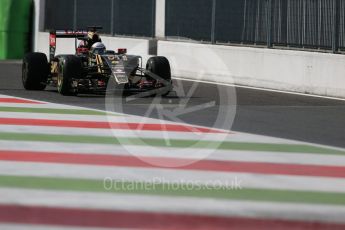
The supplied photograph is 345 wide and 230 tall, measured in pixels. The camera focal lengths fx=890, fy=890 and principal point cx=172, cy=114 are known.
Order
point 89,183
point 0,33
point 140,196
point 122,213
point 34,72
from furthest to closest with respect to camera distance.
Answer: point 0,33 → point 34,72 → point 89,183 → point 140,196 → point 122,213

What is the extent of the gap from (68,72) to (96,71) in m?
0.63

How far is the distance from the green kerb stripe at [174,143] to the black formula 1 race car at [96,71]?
5135 millimetres

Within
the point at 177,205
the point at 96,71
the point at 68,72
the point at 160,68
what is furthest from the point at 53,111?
the point at 177,205

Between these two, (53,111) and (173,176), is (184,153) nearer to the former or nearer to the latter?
(173,176)

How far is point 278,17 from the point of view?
18719mm

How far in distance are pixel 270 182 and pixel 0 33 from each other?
21603 millimetres

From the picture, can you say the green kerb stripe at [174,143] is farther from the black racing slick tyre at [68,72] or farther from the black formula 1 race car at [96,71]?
the black formula 1 race car at [96,71]

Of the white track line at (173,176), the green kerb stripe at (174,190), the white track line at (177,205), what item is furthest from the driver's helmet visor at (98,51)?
the white track line at (177,205)

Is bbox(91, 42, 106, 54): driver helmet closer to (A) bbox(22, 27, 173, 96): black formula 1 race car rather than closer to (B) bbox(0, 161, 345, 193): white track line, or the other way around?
(A) bbox(22, 27, 173, 96): black formula 1 race car

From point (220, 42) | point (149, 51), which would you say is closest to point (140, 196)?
point (220, 42)

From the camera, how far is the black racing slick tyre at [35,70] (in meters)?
16.1

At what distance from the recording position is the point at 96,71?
603 inches

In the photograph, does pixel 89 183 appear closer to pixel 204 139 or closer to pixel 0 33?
pixel 204 139

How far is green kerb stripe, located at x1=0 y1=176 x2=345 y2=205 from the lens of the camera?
667 cm
